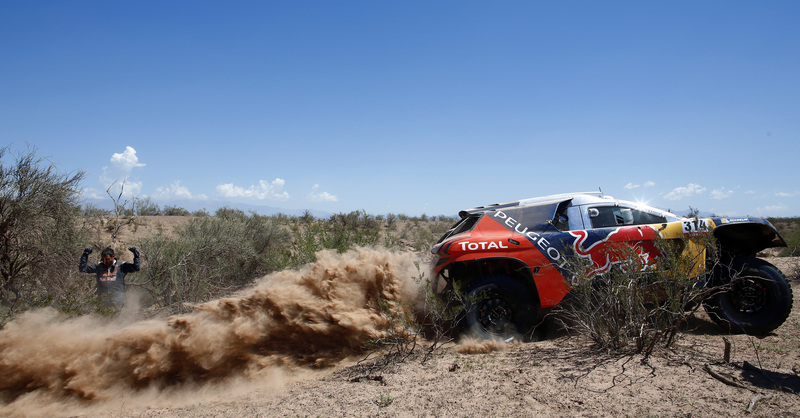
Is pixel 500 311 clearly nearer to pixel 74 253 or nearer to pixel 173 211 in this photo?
pixel 74 253

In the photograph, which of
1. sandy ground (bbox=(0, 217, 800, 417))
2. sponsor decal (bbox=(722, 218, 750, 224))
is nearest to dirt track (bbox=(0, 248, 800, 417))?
sandy ground (bbox=(0, 217, 800, 417))

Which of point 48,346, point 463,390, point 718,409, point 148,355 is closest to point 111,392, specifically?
point 148,355

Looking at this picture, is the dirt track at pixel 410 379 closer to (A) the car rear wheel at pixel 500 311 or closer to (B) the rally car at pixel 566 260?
(A) the car rear wheel at pixel 500 311

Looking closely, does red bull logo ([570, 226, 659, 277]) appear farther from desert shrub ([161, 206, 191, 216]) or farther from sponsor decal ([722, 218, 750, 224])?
desert shrub ([161, 206, 191, 216])

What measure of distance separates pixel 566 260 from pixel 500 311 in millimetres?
1036

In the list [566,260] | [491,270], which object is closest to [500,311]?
[491,270]

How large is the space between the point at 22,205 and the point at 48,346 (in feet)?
19.7

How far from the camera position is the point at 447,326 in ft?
19.1

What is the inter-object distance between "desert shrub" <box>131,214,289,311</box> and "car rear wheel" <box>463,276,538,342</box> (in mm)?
4868

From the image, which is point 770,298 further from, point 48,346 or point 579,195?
point 48,346

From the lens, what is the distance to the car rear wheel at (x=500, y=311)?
514 cm

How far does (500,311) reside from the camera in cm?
523

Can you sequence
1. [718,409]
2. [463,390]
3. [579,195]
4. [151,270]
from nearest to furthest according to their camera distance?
1. [718,409]
2. [463,390]
3. [579,195]
4. [151,270]

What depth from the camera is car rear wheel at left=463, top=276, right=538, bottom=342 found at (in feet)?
16.9
